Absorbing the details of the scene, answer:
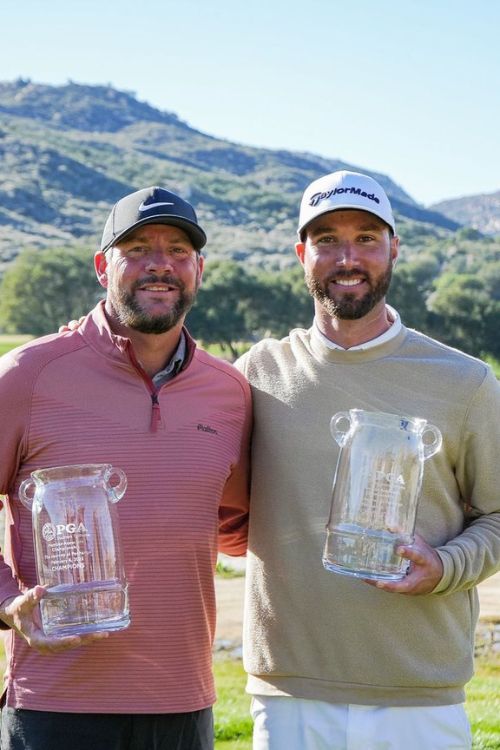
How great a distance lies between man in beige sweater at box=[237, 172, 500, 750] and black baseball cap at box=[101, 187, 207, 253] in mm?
515

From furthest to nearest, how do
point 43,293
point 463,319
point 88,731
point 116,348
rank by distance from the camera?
point 43,293, point 463,319, point 116,348, point 88,731

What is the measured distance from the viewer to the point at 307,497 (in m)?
4.87

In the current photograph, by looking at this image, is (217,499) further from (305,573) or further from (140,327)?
(140,327)

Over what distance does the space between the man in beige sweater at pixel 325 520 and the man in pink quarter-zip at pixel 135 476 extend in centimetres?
25

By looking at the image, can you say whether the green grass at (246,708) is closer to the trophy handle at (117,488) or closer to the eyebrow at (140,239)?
the trophy handle at (117,488)

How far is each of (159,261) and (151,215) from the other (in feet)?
0.65

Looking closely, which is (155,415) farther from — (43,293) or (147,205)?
(43,293)

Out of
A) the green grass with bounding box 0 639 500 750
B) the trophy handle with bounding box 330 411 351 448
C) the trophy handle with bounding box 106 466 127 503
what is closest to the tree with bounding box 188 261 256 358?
the green grass with bounding box 0 639 500 750

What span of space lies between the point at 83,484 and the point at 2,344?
8500cm

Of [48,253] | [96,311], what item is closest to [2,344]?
[48,253]

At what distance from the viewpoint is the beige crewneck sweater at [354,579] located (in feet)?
15.6

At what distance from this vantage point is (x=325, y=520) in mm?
4801

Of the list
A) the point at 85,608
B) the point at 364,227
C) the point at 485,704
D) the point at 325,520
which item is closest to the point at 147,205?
the point at 364,227

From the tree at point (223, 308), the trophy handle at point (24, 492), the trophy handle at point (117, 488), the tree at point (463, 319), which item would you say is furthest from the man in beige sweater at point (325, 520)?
the tree at point (223, 308)
